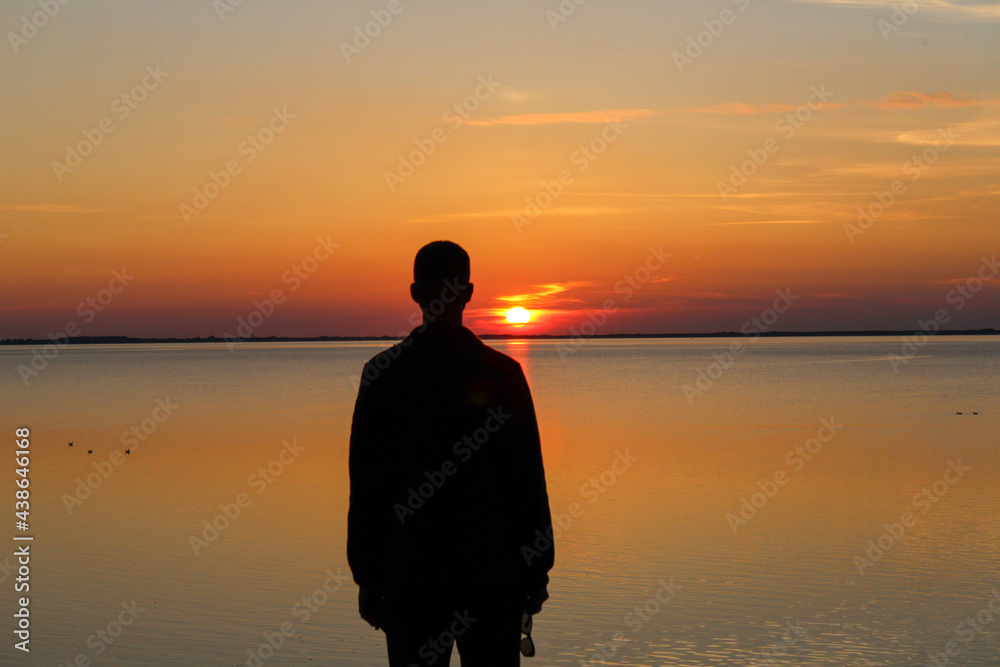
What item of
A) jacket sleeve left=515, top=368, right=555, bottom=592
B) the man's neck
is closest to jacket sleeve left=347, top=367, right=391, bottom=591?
the man's neck

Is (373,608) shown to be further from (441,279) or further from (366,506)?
(441,279)

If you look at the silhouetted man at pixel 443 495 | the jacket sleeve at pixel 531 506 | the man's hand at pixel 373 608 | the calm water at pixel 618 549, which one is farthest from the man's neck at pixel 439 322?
the calm water at pixel 618 549

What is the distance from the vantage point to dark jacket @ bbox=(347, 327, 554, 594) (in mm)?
3459

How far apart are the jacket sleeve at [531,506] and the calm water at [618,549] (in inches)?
246

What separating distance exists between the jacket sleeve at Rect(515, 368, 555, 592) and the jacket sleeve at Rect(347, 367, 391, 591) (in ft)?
1.58

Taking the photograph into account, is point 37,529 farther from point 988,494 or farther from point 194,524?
point 988,494

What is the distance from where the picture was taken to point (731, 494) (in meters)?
19.3

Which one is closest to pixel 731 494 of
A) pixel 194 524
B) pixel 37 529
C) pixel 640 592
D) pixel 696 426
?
pixel 640 592

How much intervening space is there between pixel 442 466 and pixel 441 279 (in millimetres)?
648

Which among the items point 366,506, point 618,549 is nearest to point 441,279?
point 366,506

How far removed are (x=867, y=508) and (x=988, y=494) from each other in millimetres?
3032

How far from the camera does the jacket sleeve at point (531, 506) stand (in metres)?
3.56

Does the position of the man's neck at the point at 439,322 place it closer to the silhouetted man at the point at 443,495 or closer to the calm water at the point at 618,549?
the silhouetted man at the point at 443,495

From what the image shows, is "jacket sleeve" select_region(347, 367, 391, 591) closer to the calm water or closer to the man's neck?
the man's neck
